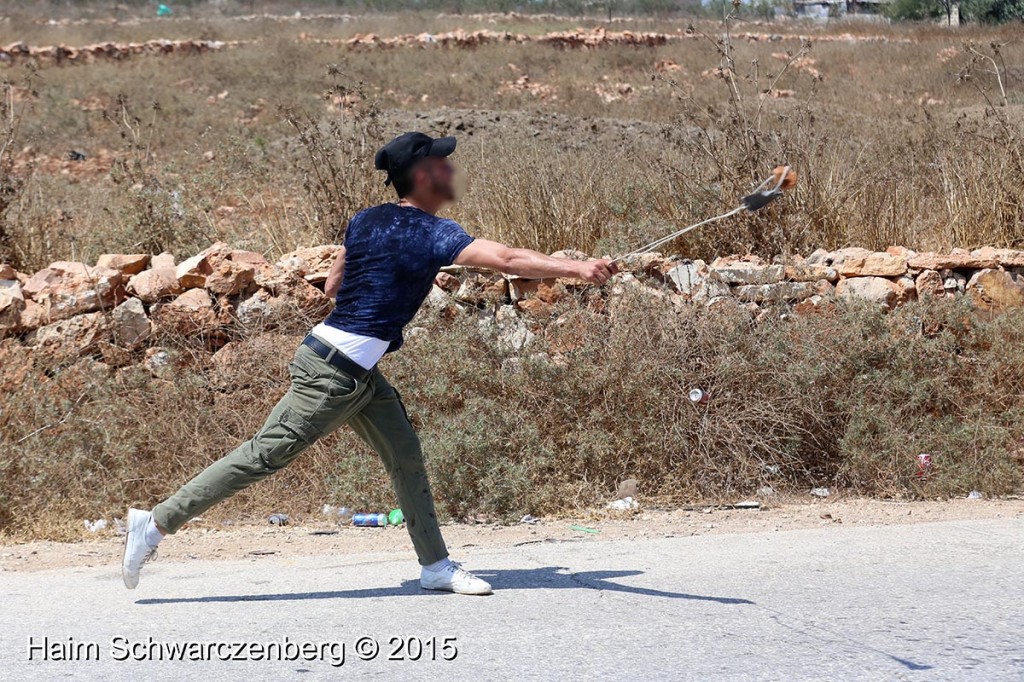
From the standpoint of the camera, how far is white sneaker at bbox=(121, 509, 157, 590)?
4.80 m

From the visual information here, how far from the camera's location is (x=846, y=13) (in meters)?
46.8

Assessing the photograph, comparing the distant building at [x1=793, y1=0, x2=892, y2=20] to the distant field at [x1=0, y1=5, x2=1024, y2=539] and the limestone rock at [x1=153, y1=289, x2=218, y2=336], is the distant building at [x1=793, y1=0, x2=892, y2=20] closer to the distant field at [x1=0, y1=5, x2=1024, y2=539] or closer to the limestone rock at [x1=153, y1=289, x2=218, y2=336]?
the distant field at [x1=0, y1=5, x2=1024, y2=539]

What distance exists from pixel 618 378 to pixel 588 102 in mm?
21289

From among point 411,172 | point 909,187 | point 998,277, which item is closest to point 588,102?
point 909,187

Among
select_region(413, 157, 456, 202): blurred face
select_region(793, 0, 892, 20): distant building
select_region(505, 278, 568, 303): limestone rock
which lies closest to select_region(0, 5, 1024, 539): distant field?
select_region(505, 278, 568, 303): limestone rock

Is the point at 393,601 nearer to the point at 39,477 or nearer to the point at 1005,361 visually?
the point at 39,477

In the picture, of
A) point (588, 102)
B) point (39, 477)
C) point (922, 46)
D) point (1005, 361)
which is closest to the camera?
point (39, 477)

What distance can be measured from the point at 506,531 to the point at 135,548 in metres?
2.20

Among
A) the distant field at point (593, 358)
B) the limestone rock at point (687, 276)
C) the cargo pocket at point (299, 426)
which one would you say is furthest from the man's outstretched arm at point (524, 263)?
the limestone rock at point (687, 276)

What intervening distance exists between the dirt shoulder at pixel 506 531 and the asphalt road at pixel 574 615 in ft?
0.72

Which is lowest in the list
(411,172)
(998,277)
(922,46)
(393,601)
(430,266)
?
(393,601)

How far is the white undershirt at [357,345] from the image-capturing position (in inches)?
185

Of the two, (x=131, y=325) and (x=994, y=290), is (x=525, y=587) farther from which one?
(x=994, y=290)

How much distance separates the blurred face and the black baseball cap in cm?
3
